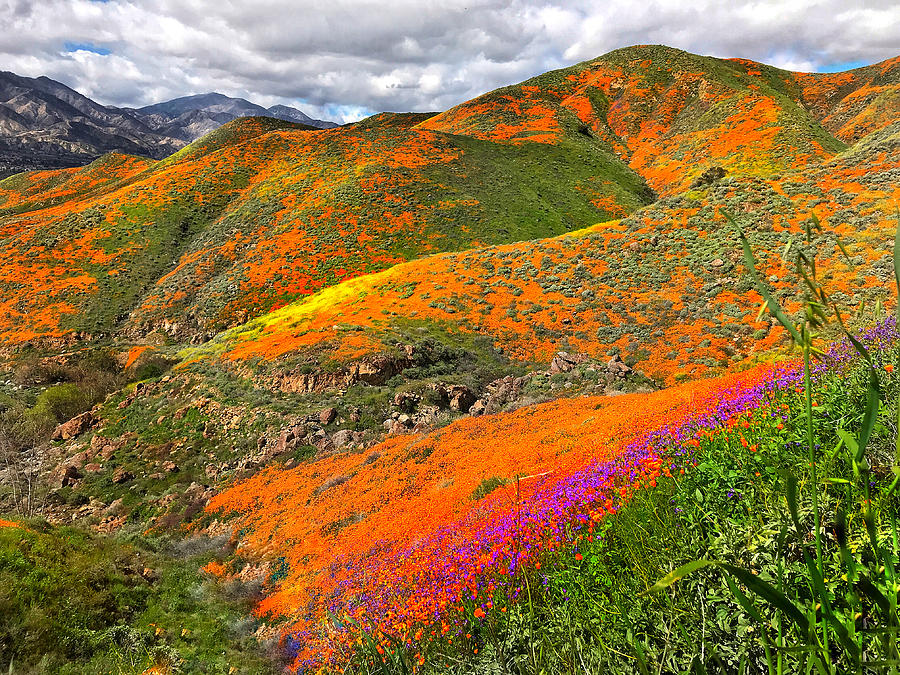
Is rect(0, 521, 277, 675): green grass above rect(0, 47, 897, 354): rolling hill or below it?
below

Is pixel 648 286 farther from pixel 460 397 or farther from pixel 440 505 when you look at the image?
pixel 440 505

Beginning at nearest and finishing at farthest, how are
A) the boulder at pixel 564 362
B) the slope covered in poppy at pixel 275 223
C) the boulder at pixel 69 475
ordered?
the boulder at pixel 69 475 → the boulder at pixel 564 362 → the slope covered in poppy at pixel 275 223

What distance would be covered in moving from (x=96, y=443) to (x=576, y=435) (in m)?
23.4

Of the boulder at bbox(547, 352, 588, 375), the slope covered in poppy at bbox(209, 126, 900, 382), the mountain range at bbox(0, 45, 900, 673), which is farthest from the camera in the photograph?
the slope covered in poppy at bbox(209, 126, 900, 382)

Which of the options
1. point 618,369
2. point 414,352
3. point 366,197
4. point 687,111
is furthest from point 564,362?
point 687,111

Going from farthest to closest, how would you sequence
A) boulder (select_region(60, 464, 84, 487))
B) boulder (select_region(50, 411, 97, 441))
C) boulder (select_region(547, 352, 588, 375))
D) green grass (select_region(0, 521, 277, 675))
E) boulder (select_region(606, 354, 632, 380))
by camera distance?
boulder (select_region(50, 411, 97, 441))
boulder (select_region(547, 352, 588, 375))
boulder (select_region(606, 354, 632, 380))
boulder (select_region(60, 464, 84, 487))
green grass (select_region(0, 521, 277, 675))

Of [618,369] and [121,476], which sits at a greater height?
[618,369]

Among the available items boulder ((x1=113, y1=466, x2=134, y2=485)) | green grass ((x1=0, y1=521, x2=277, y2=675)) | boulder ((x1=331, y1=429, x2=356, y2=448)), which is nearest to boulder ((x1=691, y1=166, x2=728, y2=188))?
boulder ((x1=331, y1=429, x2=356, y2=448))

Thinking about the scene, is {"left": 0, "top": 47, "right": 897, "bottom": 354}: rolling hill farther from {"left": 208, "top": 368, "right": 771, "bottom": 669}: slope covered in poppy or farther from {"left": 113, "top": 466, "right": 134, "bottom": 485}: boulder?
{"left": 208, "top": 368, "right": 771, "bottom": 669}: slope covered in poppy

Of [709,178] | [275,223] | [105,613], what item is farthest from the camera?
[275,223]

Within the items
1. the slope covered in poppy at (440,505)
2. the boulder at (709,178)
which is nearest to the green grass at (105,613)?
the slope covered in poppy at (440,505)

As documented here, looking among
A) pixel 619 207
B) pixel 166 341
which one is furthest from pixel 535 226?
pixel 166 341

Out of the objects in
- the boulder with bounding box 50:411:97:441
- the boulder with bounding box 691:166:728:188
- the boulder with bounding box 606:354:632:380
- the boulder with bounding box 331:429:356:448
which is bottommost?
the boulder with bounding box 331:429:356:448

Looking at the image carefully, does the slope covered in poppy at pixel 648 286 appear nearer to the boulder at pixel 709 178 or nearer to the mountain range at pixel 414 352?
the mountain range at pixel 414 352
